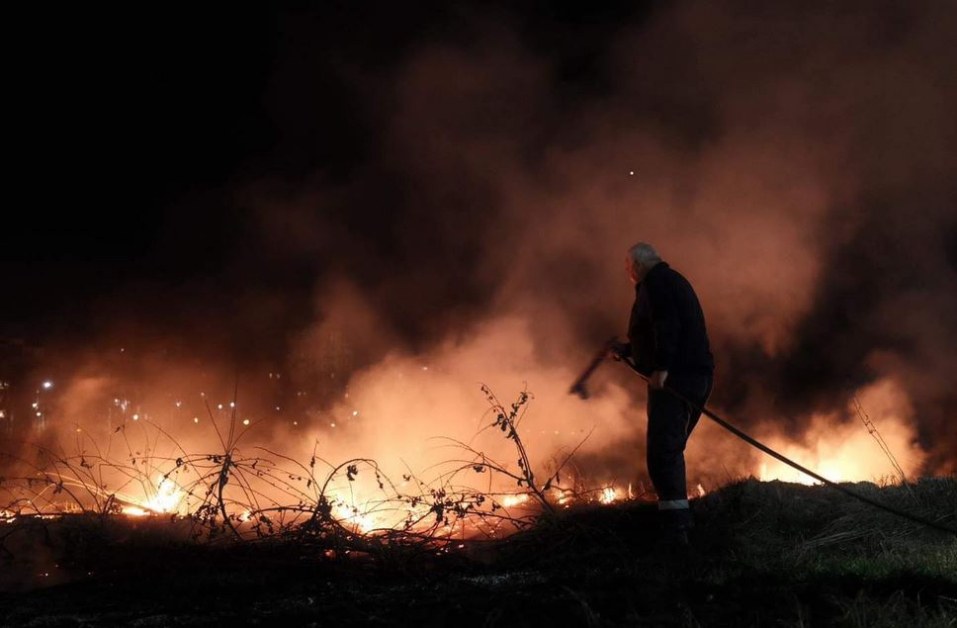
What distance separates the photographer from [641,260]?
4.54 meters

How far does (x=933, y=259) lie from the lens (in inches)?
460

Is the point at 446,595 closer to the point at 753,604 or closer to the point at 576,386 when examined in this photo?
the point at 753,604

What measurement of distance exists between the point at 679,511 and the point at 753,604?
4.46ft

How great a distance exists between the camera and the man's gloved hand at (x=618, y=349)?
15.3 feet

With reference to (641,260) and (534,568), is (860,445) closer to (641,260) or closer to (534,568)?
(641,260)

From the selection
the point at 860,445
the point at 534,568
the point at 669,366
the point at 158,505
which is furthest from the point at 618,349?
the point at 860,445

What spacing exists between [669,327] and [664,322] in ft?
0.14

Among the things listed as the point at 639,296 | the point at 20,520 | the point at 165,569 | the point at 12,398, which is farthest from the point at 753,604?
the point at 12,398

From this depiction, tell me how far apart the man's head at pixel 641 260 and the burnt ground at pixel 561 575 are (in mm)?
1609

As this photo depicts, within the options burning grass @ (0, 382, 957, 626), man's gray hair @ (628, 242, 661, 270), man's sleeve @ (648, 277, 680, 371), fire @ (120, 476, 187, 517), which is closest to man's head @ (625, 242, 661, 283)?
man's gray hair @ (628, 242, 661, 270)

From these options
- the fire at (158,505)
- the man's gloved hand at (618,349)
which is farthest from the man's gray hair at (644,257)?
the fire at (158,505)

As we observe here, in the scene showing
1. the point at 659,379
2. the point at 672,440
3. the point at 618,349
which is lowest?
the point at 672,440

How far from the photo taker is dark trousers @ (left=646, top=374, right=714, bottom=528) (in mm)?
4027

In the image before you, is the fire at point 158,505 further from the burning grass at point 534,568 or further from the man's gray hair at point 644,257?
the man's gray hair at point 644,257
